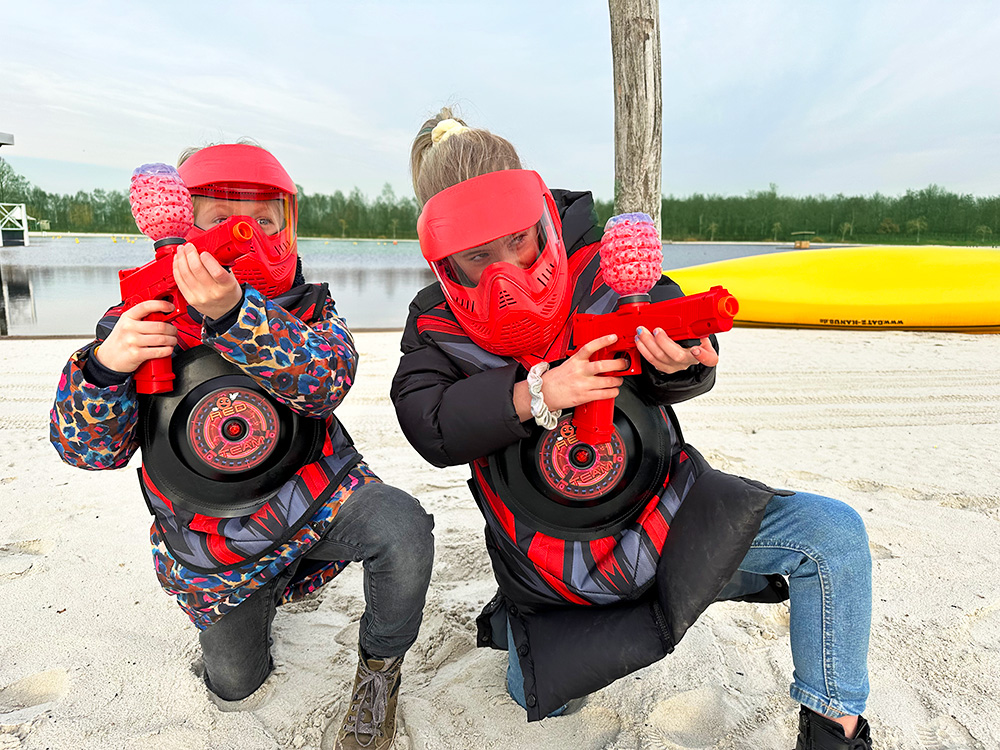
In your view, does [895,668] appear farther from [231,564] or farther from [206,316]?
[206,316]

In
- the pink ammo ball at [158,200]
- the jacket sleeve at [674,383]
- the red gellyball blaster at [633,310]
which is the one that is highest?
the pink ammo ball at [158,200]

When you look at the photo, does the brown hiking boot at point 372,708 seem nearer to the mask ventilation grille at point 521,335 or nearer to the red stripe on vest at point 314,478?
the red stripe on vest at point 314,478

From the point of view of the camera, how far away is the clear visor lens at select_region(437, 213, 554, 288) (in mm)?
1650

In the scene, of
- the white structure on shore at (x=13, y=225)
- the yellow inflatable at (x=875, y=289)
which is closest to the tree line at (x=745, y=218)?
the white structure on shore at (x=13, y=225)

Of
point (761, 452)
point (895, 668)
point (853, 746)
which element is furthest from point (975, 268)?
point (853, 746)

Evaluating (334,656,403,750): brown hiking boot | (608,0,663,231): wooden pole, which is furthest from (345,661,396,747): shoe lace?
(608,0,663,231): wooden pole

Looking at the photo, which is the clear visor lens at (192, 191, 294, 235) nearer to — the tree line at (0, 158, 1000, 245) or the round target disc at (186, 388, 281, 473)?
the round target disc at (186, 388, 281, 473)

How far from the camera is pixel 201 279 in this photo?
1373 mm

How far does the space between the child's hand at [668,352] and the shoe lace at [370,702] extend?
118 centimetres

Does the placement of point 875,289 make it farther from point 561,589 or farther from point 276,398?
point 276,398

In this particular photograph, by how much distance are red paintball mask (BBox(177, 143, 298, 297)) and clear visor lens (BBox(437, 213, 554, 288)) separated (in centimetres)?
50

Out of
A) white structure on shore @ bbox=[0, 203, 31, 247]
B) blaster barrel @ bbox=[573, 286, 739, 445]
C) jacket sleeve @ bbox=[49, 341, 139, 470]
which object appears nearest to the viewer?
blaster barrel @ bbox=[573, 286, 739, 445]

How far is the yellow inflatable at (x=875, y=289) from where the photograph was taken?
25.5 feet

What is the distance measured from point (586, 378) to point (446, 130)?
35.0 inches
